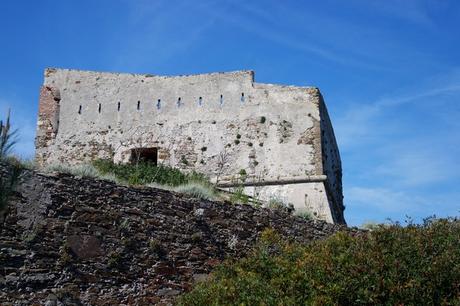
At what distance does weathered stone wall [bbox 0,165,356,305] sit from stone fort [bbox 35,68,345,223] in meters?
5.43

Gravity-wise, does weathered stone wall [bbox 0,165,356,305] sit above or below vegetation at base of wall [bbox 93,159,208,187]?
below

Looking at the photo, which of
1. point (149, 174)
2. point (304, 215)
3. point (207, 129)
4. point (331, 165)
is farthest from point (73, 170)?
point (331, 165)

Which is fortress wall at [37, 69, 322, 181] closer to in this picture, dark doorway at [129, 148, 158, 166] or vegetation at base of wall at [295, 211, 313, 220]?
dark doorway at [129, 148, 158, 166]

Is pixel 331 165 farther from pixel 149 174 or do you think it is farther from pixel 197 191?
pixel 197 191

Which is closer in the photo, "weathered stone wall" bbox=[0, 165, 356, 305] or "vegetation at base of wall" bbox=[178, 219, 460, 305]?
"vegetation at base of wall" bbox=[178, 219, 460, 305]

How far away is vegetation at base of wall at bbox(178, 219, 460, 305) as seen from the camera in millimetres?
9344

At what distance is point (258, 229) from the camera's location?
538 inches

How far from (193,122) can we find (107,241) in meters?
8.83

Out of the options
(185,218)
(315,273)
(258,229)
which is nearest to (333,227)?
(258,229)

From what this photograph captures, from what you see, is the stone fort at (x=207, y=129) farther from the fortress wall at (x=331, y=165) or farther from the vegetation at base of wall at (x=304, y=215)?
the vegetation at base of wall at (x=304, y=215)

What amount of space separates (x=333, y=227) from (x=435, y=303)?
5592mm

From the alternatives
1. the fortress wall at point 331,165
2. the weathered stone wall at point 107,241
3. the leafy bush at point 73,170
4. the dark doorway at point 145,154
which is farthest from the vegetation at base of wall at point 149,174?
the fortress wall at point 331,165

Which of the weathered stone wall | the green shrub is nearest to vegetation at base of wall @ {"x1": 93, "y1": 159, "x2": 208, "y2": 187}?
the green shrub

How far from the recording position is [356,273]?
973 cm
